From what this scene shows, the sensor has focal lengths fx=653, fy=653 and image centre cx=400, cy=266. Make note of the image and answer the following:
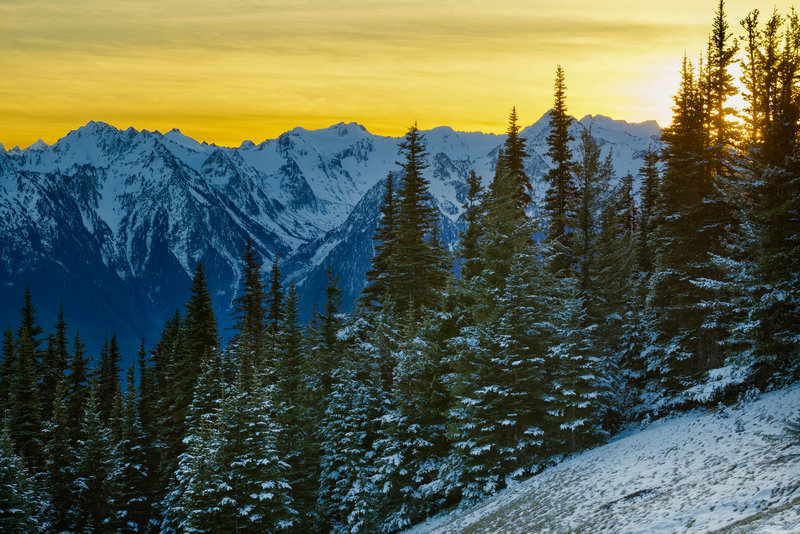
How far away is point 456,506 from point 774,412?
14.4m

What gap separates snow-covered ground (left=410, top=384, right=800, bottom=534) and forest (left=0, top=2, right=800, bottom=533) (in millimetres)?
2272

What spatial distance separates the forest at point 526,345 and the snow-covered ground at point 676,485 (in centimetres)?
227

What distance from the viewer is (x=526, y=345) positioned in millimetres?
29719

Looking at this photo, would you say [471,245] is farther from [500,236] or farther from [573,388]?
[573,388]

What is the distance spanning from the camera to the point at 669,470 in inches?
757

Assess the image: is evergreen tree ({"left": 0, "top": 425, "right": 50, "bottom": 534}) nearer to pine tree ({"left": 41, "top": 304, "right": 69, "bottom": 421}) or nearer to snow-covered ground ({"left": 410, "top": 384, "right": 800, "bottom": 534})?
pine tree ({"left": 41, "top": 304, "right": 69, "bottom": 421})

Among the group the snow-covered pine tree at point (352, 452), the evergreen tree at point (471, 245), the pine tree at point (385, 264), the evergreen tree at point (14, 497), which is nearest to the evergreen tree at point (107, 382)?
the evergreen tree at point (14, 497)

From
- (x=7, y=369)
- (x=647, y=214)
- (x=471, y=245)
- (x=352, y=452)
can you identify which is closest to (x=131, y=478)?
(x=7, y=369)

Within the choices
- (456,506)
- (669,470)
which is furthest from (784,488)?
(456,506)

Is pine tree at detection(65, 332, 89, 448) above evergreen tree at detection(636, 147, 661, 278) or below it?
below

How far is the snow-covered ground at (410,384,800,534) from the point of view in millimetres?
14477

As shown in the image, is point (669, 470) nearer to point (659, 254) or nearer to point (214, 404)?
point (659, 254)

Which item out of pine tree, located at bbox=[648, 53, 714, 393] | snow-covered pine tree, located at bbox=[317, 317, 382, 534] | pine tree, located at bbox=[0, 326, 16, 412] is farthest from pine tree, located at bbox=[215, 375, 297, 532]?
pine tree, located at bbox=[0, 326, 16, 412]

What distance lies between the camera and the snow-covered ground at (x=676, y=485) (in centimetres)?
1448
